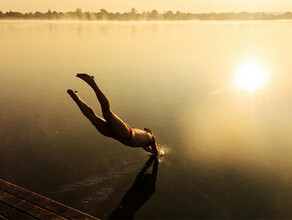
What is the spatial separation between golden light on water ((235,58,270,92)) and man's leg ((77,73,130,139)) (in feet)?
62.1

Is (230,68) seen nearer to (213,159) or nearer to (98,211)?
(213,159)

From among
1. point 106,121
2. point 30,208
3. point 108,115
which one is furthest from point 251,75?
point 30,208

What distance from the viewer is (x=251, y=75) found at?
31.5 m

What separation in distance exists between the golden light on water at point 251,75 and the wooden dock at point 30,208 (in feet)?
69.2

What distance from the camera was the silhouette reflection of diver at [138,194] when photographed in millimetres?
8984

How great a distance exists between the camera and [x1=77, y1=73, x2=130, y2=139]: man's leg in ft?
27.2

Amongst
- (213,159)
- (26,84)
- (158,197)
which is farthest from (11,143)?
(26,84)

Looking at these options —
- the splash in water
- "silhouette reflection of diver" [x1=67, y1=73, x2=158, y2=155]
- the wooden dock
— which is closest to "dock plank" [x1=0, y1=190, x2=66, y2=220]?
the wooden dock

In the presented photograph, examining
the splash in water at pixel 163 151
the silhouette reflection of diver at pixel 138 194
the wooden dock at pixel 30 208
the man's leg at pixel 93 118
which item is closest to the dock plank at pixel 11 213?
the wooden dock at pixel 30 208

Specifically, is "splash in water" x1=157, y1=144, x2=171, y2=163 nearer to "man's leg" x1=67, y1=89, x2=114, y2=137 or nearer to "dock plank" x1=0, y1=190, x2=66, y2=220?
"man's leg" x1=67, y1=89, x2=114, y2=137

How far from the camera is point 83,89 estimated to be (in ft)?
78.2

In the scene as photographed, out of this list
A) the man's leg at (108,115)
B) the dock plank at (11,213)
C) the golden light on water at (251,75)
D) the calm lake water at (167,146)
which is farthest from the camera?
the golden light on water at (251,75)

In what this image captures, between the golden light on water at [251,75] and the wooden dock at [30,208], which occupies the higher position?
the wooden dock at [30,208]

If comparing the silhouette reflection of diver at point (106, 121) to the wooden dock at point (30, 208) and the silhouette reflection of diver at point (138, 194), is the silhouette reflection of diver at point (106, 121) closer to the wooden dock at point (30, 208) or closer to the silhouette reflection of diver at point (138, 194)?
the silhouette reflection of diver at point (138, 194)
